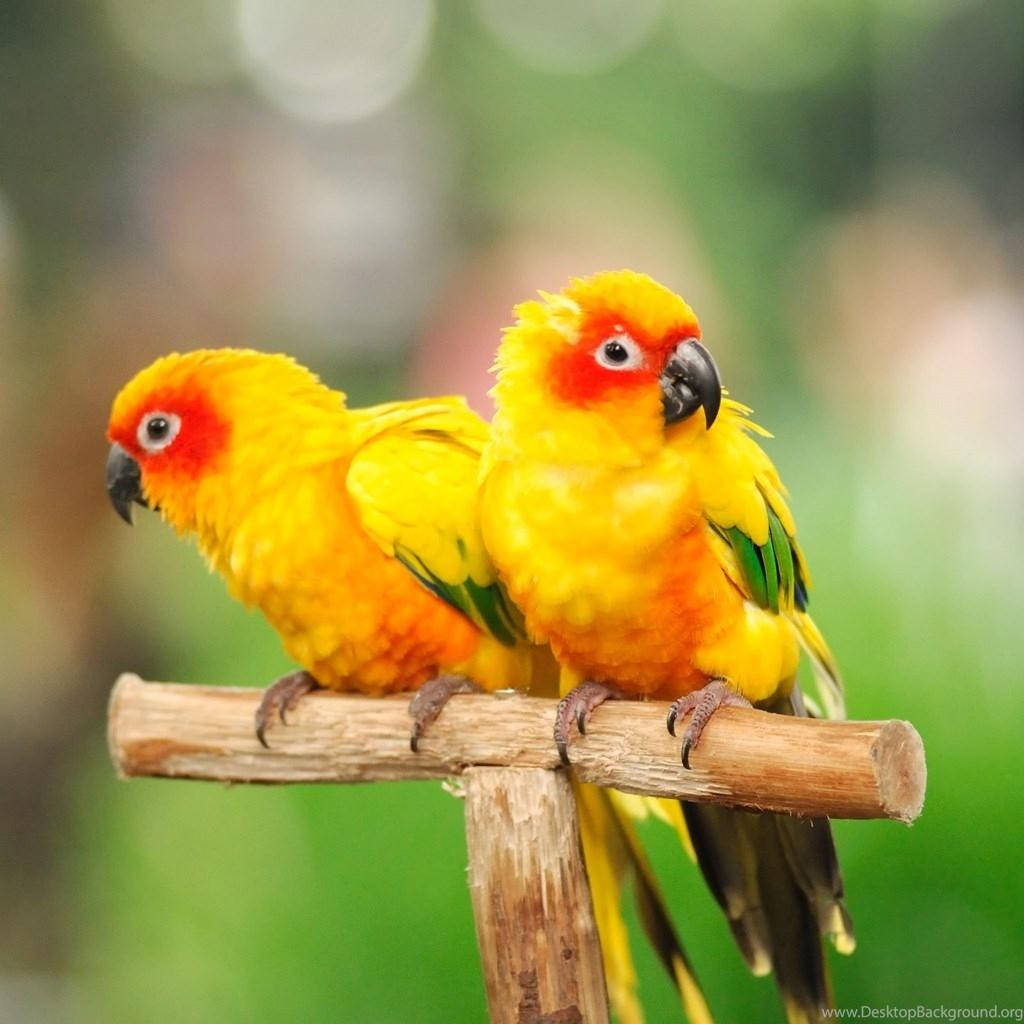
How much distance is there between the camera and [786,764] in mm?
1011

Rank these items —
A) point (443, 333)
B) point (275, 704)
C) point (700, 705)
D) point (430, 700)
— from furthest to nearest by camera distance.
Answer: point (443, 333)
point (275, 704)
point (430, 700)
point (700, 705)

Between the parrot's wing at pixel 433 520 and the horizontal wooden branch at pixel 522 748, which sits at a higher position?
the parrot's wing at pixel 433 520

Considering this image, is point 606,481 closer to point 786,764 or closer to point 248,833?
point 786,764

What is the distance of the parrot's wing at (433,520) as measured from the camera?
129cm

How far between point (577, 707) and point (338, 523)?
13.9 inches

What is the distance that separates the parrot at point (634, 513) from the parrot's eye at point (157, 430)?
1.25ft

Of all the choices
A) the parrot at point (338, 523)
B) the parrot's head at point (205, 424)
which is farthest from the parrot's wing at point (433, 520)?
the parrot's head at point (205, 424)

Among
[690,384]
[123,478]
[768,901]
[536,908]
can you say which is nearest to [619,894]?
[768,901]

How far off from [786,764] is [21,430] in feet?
5.96

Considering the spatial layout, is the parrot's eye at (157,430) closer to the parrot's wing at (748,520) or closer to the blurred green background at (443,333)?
the parrot's wing at (748,520)

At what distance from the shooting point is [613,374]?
1.12 metres

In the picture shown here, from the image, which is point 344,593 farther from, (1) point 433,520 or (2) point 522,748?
(2) point 522,748

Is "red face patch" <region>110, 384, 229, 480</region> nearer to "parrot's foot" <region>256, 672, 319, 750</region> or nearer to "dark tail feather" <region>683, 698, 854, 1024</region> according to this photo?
"parrot's foot" <region>256, 672, 319, 750</region>

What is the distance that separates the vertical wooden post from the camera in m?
1.14
